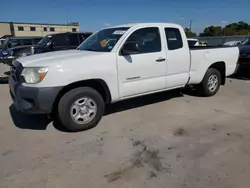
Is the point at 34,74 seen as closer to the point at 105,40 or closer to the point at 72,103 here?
the point at 72,103

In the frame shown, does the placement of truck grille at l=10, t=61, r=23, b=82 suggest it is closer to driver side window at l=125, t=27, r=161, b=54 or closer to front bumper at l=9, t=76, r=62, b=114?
front bumper at l=9, t=76, r=62, b=114

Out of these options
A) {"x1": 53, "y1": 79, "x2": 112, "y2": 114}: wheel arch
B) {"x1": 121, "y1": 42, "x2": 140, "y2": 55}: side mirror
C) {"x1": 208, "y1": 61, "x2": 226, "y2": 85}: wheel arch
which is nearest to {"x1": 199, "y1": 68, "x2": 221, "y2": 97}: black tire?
{"x1": 208, "y1": 61, "x2": 226, "y2": 85}: wheel arch

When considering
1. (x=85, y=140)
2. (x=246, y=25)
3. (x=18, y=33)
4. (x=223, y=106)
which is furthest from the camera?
(x=18, y=33)

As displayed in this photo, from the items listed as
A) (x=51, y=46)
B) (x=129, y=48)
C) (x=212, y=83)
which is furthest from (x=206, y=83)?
(x=51, y=46)

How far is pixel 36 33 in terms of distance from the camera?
205 feet

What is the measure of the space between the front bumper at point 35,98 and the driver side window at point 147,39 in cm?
173

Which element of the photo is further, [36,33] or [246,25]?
[36,33]

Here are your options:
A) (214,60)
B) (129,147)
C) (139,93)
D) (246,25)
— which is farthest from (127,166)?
(246,25)

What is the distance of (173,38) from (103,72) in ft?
6.42

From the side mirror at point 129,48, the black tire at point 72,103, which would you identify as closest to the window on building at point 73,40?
the side mirror at point 129,48

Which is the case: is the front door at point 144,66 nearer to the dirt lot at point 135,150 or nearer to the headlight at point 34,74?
the dirt lot at point 135,150

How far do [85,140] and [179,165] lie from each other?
1.53 meters

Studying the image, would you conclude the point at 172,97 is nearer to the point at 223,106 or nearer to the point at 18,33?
the point at 223,106

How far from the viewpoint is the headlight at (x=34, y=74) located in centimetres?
347
